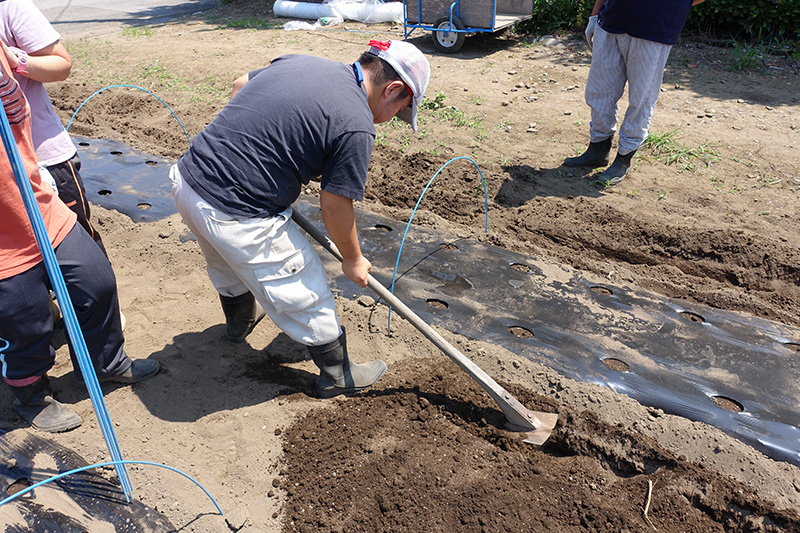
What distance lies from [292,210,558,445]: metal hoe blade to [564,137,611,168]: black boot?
2.99 metres

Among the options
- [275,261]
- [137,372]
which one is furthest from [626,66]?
[137,372]

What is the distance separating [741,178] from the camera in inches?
186

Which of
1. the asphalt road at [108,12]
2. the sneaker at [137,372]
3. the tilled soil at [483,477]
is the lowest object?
the tilled soil at [483,477]

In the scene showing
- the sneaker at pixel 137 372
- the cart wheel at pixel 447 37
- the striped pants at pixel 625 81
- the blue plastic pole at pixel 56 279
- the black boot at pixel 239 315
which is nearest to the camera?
the blue plastic pole at pixel 56 279

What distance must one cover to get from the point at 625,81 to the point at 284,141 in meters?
3.57

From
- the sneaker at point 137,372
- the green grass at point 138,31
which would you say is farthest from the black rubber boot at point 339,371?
the green grass at point 138,31

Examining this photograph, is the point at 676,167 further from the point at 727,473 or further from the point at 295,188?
the point at 295,188

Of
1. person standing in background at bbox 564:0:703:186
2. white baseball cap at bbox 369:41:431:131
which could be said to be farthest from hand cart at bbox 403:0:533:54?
white baseball cap at bbox 369:41:431:131

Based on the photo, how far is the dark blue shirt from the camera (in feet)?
13.4

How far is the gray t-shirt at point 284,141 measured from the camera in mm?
2023

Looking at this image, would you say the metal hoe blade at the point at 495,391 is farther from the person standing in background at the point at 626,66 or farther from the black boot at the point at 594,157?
the black boot at the point at 594,157

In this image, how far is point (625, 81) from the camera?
15.0 ft

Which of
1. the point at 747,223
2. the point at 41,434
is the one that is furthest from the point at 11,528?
the point at 747,223

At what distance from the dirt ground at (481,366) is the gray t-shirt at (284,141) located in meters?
1.07
